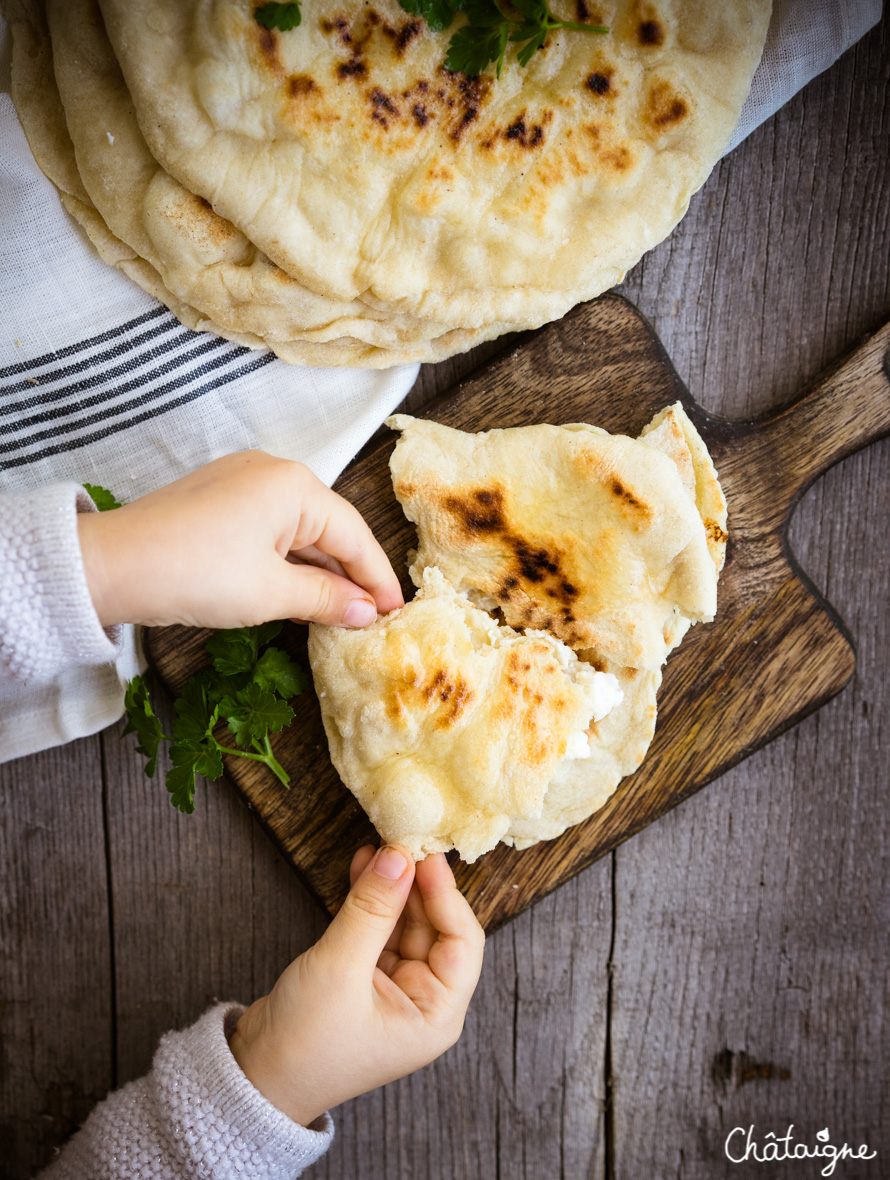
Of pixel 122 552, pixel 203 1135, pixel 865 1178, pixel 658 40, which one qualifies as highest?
pixel 658 40

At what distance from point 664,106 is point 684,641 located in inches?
37.4

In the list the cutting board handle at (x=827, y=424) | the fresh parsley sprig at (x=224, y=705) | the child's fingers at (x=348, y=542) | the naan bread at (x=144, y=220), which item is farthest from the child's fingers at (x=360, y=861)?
the cutting board handle at (x=827, y=424)

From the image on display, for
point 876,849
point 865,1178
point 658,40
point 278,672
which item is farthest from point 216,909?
point 658,40

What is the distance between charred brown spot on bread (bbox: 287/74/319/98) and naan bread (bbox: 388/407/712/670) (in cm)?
52

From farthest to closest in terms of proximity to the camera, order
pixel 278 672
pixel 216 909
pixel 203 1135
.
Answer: pixel 216 909
pixel 278 672
pixel 203 1135

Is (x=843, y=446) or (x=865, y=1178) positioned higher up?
(x=843, y=446)

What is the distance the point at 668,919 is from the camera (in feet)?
5.55

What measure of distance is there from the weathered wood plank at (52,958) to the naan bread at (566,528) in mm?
935

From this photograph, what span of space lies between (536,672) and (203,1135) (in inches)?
36.9

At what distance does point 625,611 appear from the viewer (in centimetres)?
132

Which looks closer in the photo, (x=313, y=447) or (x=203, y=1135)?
(x=203, y=1135)

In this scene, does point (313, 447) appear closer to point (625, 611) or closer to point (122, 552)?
point (122, 552)

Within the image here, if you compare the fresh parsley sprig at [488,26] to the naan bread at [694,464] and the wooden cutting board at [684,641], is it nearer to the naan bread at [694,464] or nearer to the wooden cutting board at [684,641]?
the wooden cutting board at [684,641]

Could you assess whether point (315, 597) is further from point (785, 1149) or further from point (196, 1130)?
point (785, 1149)
